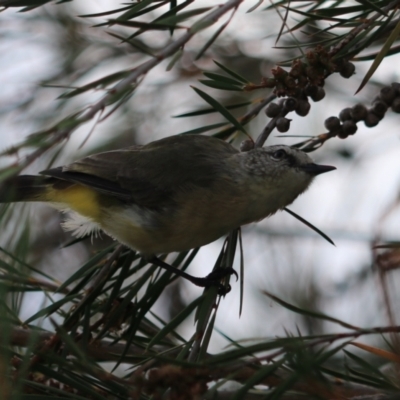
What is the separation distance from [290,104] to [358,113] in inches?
7.6

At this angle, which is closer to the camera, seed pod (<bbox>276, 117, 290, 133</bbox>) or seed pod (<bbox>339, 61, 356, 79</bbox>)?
seed pod (<bbox>339, 61, 356, 79</bbox>)

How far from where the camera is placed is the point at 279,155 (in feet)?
7.47

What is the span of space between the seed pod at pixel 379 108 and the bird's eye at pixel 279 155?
46cm

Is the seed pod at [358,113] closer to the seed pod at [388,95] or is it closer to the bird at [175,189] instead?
the seed pod at [388,95]

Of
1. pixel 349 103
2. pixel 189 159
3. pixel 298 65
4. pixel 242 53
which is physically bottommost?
pixel 298 65

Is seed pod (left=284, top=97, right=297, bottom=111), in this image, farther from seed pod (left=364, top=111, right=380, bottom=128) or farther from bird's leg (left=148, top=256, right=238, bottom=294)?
bird's leg (left=148, top=256, right=238, bottom=294)

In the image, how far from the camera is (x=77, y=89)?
1.33 m

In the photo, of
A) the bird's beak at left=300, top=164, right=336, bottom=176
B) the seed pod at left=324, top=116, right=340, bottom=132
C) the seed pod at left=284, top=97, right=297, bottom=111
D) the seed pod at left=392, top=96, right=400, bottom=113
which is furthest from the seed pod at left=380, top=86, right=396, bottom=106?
the bird's beak at left=300, top=164, right=336, bottom=176

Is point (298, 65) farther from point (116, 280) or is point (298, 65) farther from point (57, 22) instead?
point (57, 22)

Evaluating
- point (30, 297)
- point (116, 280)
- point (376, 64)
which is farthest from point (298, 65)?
point (30, 297)

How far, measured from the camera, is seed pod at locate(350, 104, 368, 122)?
185 centimetres

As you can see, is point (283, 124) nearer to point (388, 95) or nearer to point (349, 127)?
point (349, 127)

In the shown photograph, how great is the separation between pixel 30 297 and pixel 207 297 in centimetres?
78

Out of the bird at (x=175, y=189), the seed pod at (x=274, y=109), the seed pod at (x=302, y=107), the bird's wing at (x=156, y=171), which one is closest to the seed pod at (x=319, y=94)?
the seed pod at (x=302, y=107)
